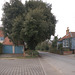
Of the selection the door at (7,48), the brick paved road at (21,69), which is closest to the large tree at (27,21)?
the door at (7,48)

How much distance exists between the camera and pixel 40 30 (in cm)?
2212

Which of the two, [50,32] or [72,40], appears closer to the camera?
[50,32]

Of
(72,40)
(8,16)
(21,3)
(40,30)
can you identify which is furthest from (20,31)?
(72,40)

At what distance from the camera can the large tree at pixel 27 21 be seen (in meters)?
20.9

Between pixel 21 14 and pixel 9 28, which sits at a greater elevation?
pixel 21 14

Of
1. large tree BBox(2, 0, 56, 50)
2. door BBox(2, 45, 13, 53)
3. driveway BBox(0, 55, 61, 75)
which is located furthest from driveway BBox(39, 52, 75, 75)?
door BBox(2, 45, 13, 53)

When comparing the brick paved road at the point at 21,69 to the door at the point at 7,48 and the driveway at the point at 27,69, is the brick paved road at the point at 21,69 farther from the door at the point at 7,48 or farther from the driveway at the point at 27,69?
the door at the point at 7,48

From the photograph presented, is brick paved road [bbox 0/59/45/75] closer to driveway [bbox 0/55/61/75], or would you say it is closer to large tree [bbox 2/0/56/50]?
driveway [bbox 0/55/61/75]

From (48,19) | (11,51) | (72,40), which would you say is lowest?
(11,51)

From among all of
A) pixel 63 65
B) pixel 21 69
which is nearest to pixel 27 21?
pixel 63 65

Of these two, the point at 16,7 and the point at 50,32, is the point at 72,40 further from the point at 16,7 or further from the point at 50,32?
the point at 16,7

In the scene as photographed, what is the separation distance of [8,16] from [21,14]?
9.49ft

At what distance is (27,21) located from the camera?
66.9ft

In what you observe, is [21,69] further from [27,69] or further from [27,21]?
[27,21]
